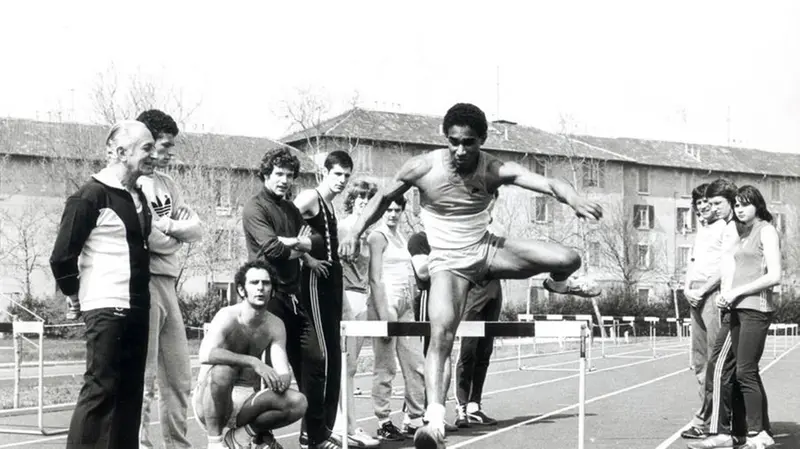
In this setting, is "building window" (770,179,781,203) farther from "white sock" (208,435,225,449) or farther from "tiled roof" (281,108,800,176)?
"white sock" (208,435,225,449)

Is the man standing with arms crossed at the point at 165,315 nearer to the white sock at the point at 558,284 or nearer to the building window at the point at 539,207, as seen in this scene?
the white sock at the point at 558,284

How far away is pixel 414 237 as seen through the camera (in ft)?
34.9

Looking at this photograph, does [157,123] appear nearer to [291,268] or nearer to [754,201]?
[291,268]

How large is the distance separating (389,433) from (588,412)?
133 inches

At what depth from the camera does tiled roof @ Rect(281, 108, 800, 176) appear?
74812 millimetres

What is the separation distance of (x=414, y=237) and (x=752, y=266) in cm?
309

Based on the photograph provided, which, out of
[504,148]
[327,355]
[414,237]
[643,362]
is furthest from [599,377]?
[504,148]

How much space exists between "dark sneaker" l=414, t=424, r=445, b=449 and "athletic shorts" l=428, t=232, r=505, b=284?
1.23 metres

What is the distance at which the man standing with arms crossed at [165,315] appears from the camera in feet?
24.5

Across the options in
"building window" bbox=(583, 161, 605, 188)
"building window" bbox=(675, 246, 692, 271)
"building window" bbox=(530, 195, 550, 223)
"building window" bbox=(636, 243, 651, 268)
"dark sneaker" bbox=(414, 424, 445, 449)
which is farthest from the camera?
"building window" bbox=(675, 246, 692, 271)

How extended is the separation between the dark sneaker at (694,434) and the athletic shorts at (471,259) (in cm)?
337

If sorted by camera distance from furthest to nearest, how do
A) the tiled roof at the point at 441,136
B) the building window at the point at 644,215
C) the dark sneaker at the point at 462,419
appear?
the building window at the point at 644,215 < the tiled roof at the point at 441,136 < the dark sneaker at the point at 462,419

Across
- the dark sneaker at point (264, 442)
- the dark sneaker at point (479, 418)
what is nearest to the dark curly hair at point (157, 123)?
the dark sneaker at point (264, 442)

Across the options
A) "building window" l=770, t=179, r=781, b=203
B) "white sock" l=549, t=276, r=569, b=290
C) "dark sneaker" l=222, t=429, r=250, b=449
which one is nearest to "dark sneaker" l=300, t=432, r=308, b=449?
"dark sneaker" l=222, t=429, r=250, b=449
